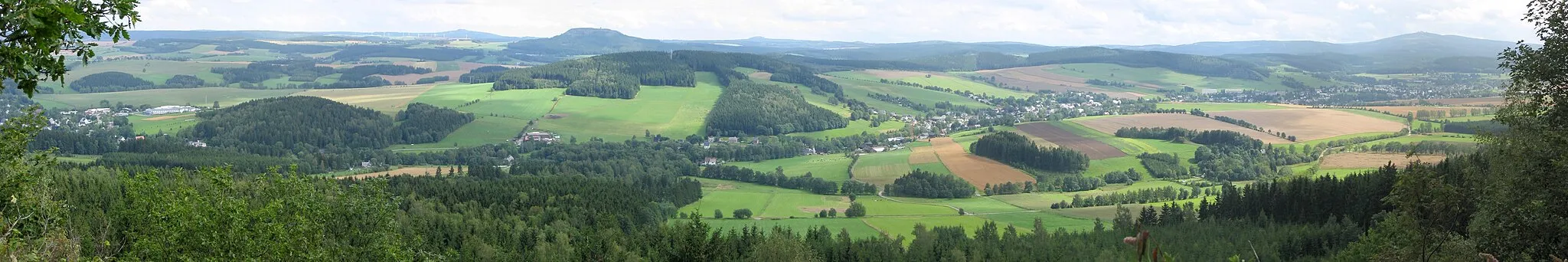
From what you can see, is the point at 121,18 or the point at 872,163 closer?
the point at 121,18

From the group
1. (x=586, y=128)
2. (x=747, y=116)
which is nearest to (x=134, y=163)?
(x=586, y=128)

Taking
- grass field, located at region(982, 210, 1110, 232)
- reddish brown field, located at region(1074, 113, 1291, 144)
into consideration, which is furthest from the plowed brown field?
reddish brown field, located at region(1074, 113, 1291, 144)

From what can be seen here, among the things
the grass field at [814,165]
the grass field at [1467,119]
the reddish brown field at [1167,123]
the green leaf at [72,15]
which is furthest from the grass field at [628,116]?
the green leaf at [72,15]

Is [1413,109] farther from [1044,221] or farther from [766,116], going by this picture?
[1044,221]

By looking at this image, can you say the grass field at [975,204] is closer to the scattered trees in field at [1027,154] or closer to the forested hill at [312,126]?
the scattered trees in field at [1027,154]

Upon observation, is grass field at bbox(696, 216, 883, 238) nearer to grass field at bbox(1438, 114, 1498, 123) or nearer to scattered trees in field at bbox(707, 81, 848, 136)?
scattered trees in field at bbox(707, 81, 848, 136)

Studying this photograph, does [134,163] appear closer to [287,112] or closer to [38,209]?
[287,112]
